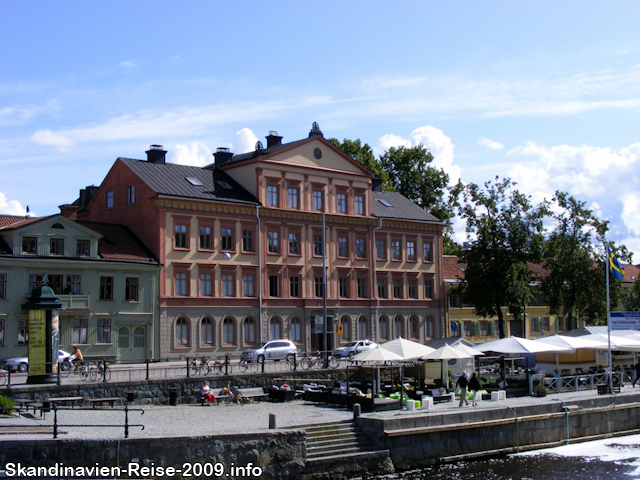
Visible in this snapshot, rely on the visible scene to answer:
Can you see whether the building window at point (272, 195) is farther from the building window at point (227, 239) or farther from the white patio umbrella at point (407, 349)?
the white patio umbrella at point (407, 349)

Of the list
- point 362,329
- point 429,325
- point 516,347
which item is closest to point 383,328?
point 362,329

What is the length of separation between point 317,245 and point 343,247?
246 cm

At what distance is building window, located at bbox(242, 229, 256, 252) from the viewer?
53.6m

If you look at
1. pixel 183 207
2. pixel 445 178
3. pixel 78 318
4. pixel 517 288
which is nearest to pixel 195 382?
pixel 78 318

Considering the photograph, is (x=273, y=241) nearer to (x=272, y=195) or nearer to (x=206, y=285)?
(x=272, y=195)

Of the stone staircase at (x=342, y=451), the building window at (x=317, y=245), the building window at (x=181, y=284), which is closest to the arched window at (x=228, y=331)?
the building window at (x=181, y=284)

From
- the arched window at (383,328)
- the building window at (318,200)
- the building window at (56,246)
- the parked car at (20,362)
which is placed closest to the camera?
the parked car at (20,362)

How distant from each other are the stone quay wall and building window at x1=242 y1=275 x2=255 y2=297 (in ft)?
87.8

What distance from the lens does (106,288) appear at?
155ft

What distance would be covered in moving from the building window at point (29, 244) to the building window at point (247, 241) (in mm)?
14045

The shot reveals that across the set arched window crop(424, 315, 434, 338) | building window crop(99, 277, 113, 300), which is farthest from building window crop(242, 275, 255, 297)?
arched window crop(424, 315, 434, 338)

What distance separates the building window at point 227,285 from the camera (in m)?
52.3

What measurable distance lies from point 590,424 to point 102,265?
2877cm

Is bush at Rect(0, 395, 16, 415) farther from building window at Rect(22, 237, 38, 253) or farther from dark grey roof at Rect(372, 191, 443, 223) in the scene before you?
dark grey roof at Rect(372, 191, 443, 223)
